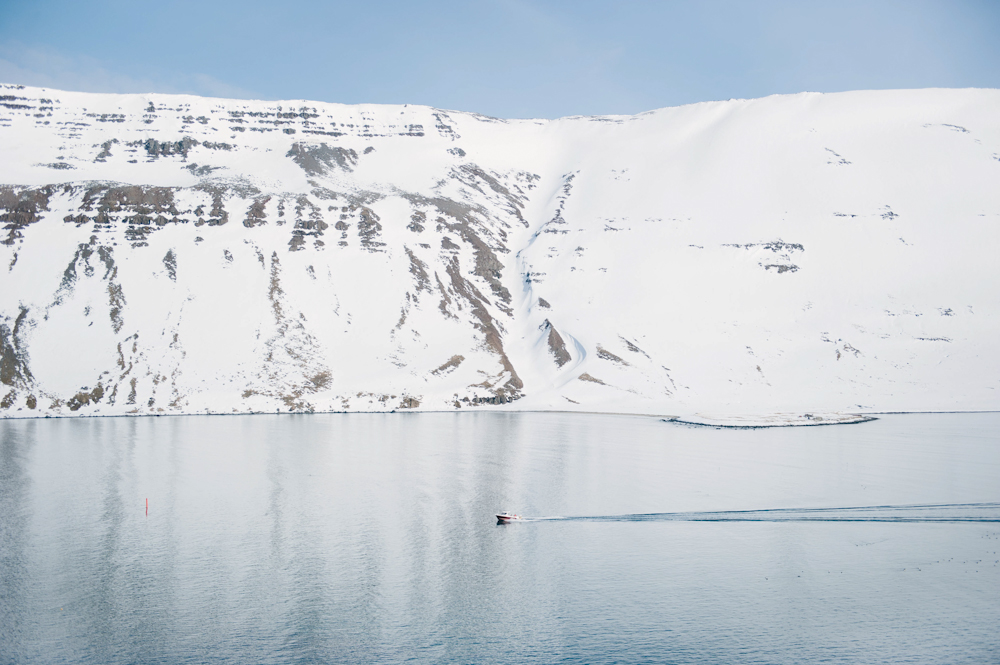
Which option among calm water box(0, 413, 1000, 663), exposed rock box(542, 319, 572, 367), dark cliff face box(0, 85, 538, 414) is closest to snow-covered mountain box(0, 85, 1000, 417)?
dark cliff face box(0, 85, 538, 414)

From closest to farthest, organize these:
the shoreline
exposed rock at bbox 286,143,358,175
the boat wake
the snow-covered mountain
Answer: the boat wake, the shoreline, the snow-covered mountain, exposed rock at bbox 286,143,358,175

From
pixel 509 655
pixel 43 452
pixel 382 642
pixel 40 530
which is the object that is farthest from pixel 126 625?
pixel 43 452

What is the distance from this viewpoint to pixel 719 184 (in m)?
194

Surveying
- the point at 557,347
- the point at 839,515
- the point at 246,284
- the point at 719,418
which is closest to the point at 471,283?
the point at 557,347

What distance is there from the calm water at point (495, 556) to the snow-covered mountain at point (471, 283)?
48.5 metres

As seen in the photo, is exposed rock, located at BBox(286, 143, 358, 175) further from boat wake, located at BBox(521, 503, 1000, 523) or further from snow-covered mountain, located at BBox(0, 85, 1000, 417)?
boat wake, located at BBox(521, 503, 1000, 523)

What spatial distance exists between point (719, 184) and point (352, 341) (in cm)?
11705

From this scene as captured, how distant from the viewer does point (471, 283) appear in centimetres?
15575

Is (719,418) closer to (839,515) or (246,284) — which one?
(839,515)

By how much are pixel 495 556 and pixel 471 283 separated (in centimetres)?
12092

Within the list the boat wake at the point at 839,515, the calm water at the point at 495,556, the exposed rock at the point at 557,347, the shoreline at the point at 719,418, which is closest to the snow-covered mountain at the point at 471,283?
the exposed rock at the point at 557,347

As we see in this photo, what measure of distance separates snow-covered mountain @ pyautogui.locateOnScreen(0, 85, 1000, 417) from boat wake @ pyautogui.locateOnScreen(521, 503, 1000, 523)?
7320 centimetres

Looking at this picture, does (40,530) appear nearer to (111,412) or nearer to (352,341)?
(111,412)

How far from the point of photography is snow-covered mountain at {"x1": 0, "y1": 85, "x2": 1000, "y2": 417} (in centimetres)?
11762
